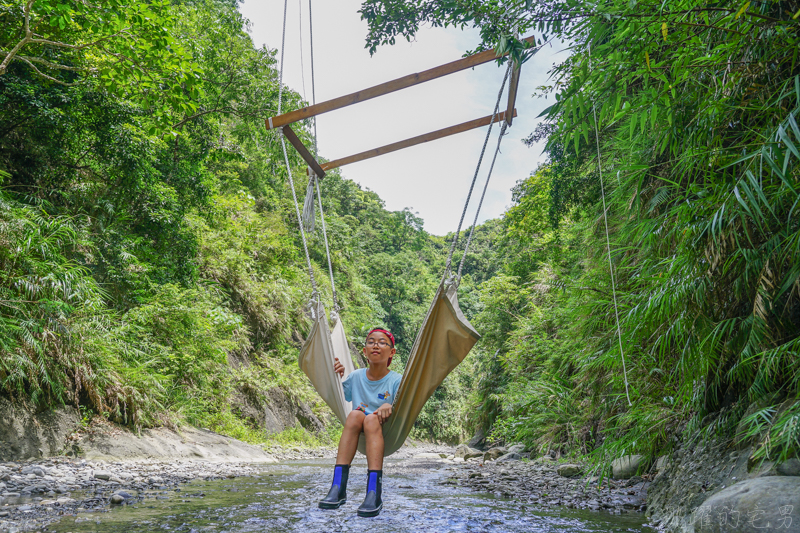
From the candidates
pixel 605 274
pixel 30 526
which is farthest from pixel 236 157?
pixel 30 526

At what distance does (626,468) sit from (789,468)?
1.82 metres

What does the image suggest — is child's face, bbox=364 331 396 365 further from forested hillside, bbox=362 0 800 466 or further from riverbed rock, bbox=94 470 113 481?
riverbed rock, bbox=94 470 113 481

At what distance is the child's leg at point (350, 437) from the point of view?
2039mm

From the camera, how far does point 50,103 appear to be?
4004 mm

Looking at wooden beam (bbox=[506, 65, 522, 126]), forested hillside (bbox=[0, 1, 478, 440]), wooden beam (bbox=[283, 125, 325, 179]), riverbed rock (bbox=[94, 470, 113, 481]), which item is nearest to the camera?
wooden beam (bbox=[506, 65, 522, 126])

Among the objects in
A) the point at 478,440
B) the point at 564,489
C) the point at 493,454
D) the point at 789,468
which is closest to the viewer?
the point at 789,468

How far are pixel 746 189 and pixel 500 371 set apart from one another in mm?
9127

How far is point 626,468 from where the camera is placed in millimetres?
3193

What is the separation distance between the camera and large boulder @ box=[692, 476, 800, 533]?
1.35 meters

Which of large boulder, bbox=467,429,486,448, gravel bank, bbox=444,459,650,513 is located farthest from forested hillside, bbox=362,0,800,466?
large boulder, bbox=467,429,486,448

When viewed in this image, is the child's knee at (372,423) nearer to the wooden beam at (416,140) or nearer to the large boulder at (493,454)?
the wooden beam at (416,140)

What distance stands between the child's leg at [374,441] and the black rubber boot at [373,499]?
38 millimetres

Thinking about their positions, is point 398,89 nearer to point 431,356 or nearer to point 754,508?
point 431,356

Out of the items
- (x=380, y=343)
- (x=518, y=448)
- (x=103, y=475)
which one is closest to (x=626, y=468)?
(x=380, y=343)
